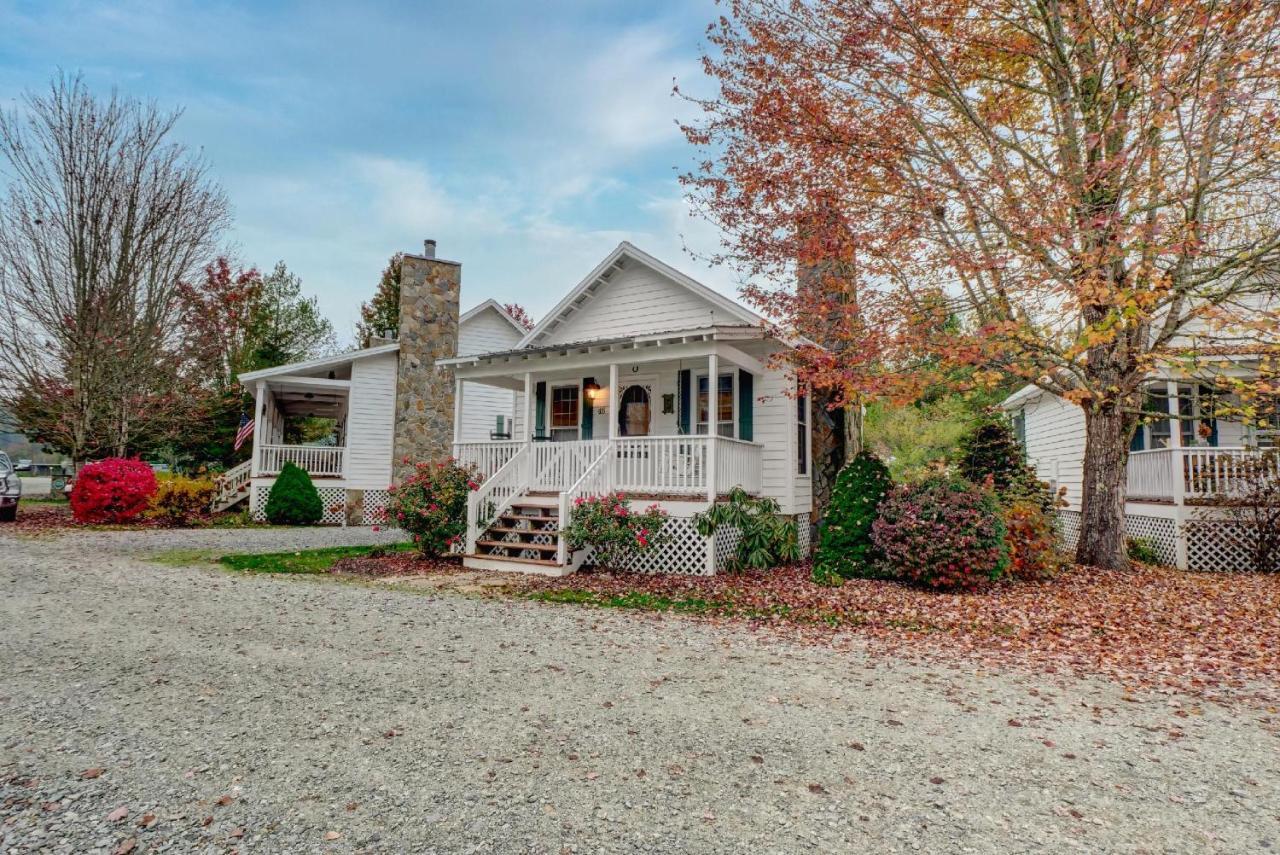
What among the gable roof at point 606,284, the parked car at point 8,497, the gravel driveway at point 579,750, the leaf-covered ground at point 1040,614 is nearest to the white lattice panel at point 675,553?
the leaf-covered ground at point 1040,614

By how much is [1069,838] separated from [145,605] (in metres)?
8.38

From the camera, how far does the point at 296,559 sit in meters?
10.8

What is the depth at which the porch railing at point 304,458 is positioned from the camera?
701 inches

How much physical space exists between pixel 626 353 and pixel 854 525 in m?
4.63

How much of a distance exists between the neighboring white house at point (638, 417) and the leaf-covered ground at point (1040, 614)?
109 cm

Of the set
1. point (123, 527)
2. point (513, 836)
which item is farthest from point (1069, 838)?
point (123, 527)

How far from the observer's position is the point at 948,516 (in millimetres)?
8570

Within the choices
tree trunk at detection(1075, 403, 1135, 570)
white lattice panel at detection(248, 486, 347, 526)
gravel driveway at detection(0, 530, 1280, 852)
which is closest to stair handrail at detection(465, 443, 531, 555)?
gravel driveway at detection(0, 530, 1280, 852)

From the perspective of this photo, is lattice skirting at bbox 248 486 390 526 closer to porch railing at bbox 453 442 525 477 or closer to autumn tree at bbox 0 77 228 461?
autumn tree at bbox 0 77 228 461

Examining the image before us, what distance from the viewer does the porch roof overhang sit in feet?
33.2

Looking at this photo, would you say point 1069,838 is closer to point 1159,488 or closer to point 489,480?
point 489,480

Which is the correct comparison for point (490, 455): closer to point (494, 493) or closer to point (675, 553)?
point (494, 493)

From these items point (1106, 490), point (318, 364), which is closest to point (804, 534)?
point (1106, 490)

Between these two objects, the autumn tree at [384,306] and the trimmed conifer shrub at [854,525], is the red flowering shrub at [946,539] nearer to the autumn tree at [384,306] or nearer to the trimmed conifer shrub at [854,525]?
the trimmed conifer shrub at [854,525]
